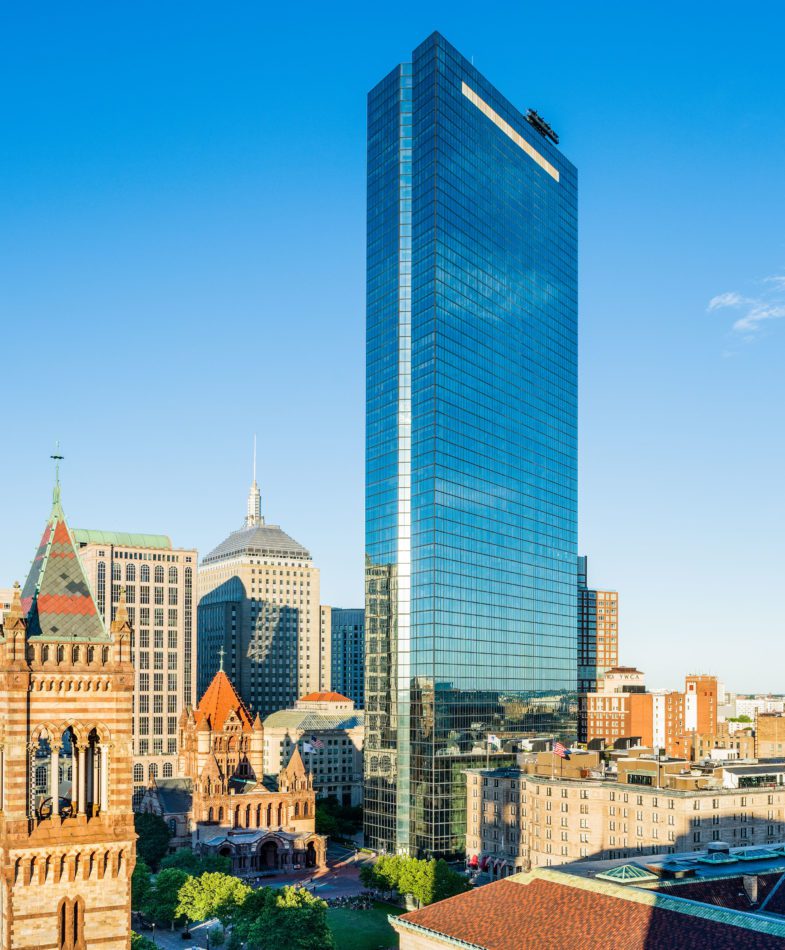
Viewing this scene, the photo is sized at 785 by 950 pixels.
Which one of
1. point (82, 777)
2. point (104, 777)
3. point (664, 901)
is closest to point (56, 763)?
point (82, 777)

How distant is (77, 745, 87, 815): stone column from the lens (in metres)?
68.6

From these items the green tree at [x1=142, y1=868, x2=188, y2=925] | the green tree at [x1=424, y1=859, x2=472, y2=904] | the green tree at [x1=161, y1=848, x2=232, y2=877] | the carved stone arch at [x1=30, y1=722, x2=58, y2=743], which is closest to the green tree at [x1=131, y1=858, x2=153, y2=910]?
the green tree at [x1=142, y1=868, x2=188, y2=925]

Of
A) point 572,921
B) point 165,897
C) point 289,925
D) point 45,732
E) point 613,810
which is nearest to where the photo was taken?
point 45,732

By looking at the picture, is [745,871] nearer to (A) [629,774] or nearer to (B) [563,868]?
(B) [563,868]

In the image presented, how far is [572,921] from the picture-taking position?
8869 centimetres

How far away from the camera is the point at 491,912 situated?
96000 mm

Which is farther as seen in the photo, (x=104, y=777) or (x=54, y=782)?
(x=104, y=777)

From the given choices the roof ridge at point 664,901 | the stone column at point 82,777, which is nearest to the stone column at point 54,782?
the stone column at point 82,777

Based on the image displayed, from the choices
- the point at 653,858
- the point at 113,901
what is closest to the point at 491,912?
the point at 653,858

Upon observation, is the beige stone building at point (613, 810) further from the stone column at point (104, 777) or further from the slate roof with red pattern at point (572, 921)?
the stone column at point (104, 777)

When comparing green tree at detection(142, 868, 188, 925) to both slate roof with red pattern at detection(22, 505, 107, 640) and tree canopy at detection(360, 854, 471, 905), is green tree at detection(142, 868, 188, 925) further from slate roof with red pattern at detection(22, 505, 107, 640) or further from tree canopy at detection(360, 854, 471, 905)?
slate roof with red pattern at detection(22, 505, 107, 640)

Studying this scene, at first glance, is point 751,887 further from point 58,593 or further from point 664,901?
point 58,593

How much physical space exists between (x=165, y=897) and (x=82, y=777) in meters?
94.2

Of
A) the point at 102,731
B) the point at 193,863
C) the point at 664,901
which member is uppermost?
the point at 102,731
